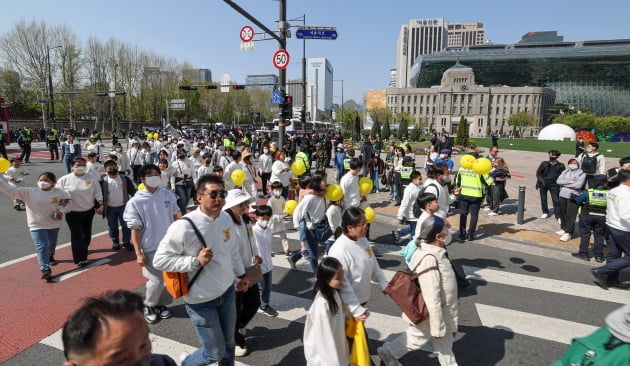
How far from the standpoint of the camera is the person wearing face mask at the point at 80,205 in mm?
6109

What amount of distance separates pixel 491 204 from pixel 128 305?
10.9 metres

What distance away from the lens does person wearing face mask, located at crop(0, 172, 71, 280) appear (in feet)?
17.9

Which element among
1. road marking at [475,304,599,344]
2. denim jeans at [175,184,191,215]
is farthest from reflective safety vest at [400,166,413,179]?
denim jeans at [175,184,191,215]

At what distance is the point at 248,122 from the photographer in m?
93.1

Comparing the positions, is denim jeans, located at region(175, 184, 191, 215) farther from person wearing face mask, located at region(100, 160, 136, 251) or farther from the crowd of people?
person wearing face mask, located at region(100, 160, 136, 251)

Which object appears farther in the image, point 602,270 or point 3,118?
point 3,118

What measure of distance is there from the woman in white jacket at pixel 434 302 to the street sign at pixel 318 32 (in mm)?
10171

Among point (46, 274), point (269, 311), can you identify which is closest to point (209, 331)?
point (269, 311)

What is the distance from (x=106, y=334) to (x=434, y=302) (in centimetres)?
263

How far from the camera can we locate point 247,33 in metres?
12.1

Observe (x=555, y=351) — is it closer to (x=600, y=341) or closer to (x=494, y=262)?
(x=600, y=341)

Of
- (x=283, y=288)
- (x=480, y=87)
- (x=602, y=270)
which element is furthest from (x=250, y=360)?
(x=480, y=87)

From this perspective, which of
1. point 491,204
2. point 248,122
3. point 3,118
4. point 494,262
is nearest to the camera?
point 494,262

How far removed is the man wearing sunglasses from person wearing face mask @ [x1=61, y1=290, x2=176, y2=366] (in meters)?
1.44
